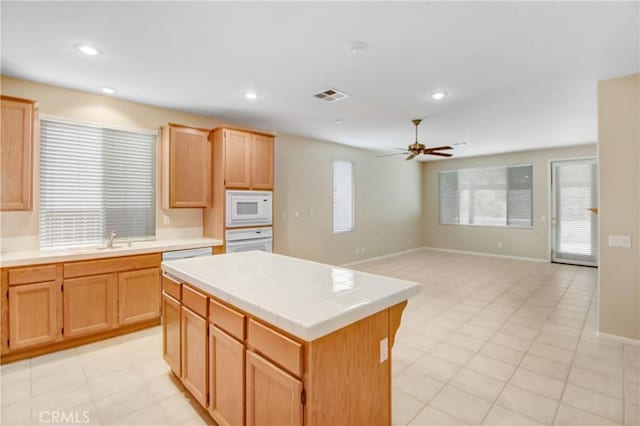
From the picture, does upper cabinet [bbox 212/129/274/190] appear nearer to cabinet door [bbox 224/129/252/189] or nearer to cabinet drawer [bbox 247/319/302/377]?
cabinet door [bbox 224/129/252/189]

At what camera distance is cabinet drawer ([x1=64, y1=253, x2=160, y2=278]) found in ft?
9.78

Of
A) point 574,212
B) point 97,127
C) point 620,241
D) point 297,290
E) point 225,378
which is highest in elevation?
point 97,127

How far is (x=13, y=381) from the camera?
2.44 metres

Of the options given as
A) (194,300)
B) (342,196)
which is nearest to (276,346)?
(194,300)

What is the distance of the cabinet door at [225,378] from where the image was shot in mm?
1646

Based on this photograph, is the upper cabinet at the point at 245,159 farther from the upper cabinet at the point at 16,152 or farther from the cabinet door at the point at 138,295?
the upper cabinet at the point at 16,152

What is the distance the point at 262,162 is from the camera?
14.7 ft

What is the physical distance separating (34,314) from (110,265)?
2.28ft

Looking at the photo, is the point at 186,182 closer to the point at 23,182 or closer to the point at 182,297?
the point at 23,182

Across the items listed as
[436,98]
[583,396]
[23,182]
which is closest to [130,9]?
[23,182]

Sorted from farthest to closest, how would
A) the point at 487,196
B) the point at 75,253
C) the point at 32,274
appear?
1. the point at 487,196
2. the point at 75,253
3. the point at 32,274

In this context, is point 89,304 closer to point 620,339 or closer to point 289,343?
point 289,343

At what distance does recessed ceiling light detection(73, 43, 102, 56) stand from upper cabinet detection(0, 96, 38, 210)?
2.93ft

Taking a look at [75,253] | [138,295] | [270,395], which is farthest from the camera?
[138,295]
